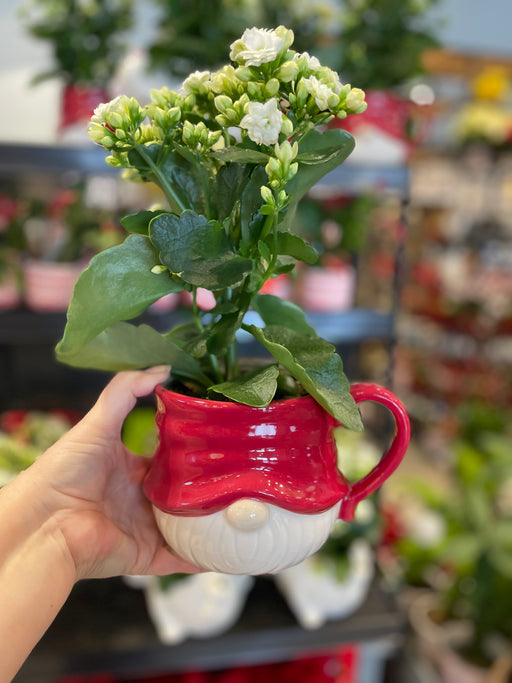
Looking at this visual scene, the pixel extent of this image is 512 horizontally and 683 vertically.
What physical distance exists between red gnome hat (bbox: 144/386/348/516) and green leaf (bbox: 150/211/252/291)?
0.11 meters

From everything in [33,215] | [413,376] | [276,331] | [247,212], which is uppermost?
[247,212]

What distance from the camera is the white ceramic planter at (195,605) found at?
1248 mm

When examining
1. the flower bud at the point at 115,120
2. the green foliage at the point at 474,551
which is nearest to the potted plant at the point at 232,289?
the flower bud at the point at 115,120

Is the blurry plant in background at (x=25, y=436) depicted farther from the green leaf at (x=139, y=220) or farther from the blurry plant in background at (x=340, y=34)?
the blurry plant in background at (x=340, y=34)

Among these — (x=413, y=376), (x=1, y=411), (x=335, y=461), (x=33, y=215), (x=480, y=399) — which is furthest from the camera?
(x=413, y=376)

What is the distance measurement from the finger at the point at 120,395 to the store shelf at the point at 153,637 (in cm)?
83

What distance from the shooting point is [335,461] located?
57 centimetres

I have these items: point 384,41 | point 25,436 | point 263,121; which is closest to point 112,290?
point 263,121

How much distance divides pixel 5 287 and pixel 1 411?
547 millimetres

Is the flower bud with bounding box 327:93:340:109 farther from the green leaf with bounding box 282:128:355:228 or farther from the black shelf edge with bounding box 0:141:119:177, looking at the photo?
the black shelf edge with bounding box 0:141:119:177

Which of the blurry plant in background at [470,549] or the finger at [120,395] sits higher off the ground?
the finger at [120,395]

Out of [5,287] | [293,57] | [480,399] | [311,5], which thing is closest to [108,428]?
[293,57]

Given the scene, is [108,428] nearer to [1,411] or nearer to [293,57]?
[293,57]

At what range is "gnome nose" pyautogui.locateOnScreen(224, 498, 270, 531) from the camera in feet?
1.64
